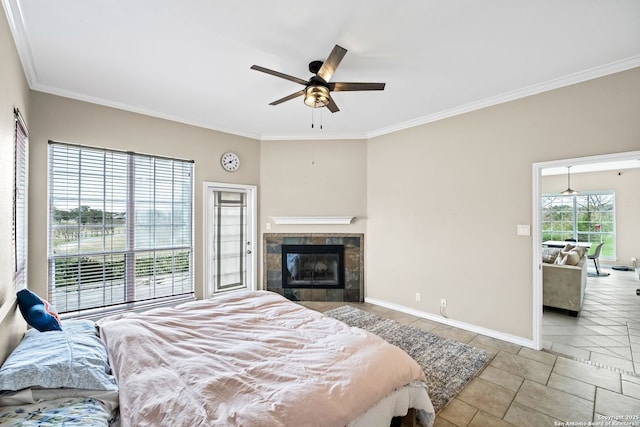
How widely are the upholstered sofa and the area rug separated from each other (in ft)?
6.51

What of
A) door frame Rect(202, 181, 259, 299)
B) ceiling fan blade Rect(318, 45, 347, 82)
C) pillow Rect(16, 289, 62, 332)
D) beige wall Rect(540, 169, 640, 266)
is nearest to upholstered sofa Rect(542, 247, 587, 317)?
ceiling fan blade Rect(318, 45, 347, 82)

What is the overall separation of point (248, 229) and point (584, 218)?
→ 959cm

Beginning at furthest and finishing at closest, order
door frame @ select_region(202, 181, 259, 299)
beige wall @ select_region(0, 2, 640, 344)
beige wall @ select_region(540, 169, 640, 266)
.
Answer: beige wall @ select_region(540, 169, 640, 266) < door frame @ select_region(202, 181, 259, 299) < beige wall @ select_region(0, 2, 640, 344)

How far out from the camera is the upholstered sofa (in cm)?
395

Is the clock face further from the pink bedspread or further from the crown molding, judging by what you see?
the pink bedspread

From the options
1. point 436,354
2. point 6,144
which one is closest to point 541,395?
point 436,354

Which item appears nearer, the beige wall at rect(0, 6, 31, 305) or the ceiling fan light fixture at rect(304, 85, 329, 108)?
the beige wall at rect(0, 6, 31, 305)

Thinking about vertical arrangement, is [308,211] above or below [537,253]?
above

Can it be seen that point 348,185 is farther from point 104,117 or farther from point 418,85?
point 104,117

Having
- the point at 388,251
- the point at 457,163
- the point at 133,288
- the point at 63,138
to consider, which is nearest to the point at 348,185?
the point at 388,251

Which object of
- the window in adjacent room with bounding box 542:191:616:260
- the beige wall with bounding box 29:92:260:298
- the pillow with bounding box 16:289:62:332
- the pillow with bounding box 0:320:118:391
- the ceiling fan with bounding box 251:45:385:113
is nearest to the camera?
the pillow with bounding box 0:320:118:391

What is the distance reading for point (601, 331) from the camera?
3562mm

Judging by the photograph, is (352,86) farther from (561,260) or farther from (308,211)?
(561,260)

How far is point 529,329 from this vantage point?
10.5ft
